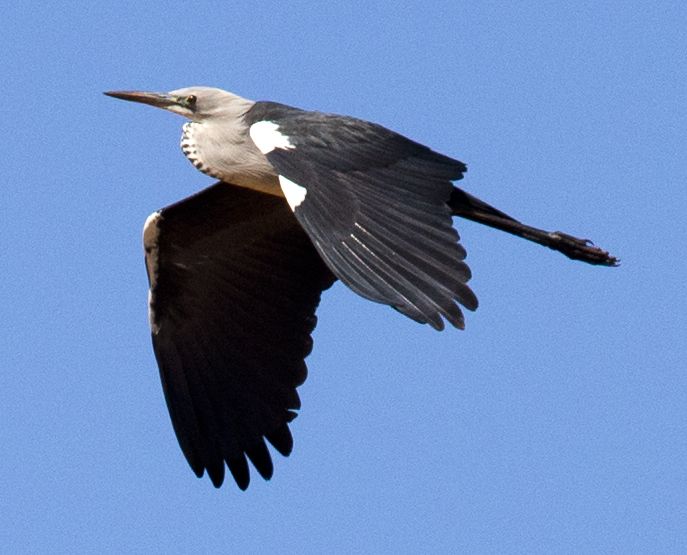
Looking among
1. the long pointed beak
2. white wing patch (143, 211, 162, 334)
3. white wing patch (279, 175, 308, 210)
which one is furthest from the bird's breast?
white wing patch (279, 175, 308, 210)

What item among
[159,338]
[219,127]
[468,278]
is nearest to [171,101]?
[219,127]

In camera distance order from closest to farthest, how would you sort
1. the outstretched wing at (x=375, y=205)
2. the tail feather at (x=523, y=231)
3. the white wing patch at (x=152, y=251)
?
the outstretched wing at (x=375, y=205)
the tail feather at (x=523, y=231)
the white wing patch at (x=152, y=251)

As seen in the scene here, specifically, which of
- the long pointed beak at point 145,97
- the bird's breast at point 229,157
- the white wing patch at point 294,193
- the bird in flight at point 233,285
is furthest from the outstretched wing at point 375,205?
the long pointed beak at point 145,97

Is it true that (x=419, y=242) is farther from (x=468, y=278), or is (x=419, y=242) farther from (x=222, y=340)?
(x=222, y=340)

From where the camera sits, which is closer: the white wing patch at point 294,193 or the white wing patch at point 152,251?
the white wing patch at point 294,193

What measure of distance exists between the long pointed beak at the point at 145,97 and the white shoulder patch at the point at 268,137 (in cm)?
136

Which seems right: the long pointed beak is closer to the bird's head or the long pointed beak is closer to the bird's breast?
the bird's head

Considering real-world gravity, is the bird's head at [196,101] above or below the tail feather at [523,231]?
above

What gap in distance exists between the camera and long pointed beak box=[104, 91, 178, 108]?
40.1 feet

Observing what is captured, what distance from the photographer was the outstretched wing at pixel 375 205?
31.5 feet

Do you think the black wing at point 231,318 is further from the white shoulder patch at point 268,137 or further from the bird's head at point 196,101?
the white shoulder patch at point 268,137

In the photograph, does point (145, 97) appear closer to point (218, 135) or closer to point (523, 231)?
point (218, 135)

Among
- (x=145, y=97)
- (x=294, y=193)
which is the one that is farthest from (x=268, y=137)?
(x=145, y=97)

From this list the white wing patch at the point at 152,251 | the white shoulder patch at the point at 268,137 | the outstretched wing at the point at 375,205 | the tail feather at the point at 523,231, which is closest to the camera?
the outstretched wing at the point at 375,205
